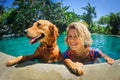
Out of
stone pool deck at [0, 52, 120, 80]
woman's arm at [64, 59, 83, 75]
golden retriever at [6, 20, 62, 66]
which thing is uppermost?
golden retriever at [6, 20, 62, 66]

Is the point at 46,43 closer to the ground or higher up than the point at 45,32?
closer to the ground

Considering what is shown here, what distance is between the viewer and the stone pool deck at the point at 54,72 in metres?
2.85

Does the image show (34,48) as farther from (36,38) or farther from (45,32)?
(36,38)

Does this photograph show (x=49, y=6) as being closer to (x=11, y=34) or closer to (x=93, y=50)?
(x=11, y=34)

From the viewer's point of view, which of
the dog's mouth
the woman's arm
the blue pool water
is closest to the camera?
the woman's arm

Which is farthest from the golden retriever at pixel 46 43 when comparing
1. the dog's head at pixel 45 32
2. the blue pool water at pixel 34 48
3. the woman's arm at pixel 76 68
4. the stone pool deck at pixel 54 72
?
the blue pool water at pixel 34 48

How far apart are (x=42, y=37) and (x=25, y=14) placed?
29.2m

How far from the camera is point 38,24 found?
3.90m

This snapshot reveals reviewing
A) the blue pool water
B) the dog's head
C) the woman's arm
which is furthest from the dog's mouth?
the blue pool water

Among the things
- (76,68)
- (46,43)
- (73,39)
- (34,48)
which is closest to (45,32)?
(46,43)

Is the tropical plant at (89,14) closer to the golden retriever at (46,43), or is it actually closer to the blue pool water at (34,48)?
the blue pool water at (34,48)

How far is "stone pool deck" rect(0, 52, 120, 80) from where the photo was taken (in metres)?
2.85

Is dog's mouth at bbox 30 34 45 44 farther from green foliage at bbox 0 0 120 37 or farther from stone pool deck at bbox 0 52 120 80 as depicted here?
green foliage at bbox 0 0 120 37

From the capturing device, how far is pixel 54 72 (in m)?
3.05
